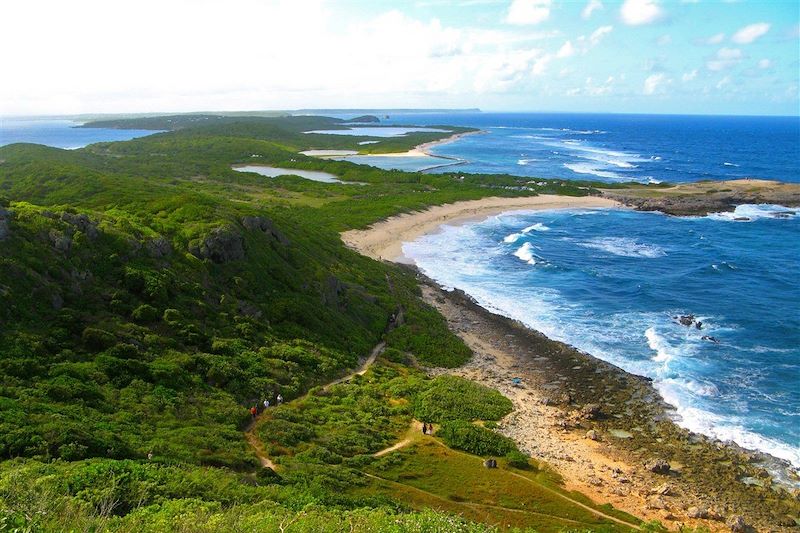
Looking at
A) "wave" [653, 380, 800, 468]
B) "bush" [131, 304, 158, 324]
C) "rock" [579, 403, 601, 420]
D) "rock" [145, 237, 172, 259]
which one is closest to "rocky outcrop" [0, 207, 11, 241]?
"rock" [145, 237, 172, 259]

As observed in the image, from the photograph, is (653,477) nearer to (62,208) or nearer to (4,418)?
(4,418)

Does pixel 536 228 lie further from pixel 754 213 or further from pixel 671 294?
pixel 754 213

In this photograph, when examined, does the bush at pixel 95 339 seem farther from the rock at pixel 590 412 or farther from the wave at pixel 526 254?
the wave at pixel 526 254

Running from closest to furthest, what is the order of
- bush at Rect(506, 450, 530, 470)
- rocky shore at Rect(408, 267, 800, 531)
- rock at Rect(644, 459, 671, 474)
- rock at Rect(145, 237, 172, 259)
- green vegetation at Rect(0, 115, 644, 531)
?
green vegetation at Rect(0, 115, 644, 531) < rocky shore at Rect(408, 267, 800, 531) < bush at Rect(506, 450, 530, 470) < rock at Rect(644, 459, 671, 474) < rock at Rect(145, 237, 172, 259)

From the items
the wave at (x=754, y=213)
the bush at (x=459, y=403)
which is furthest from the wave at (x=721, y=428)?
the wave at (x=754, y=213)

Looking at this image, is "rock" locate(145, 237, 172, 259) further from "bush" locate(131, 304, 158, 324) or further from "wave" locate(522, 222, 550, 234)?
"wave" locate(522, 222, 550, 234)

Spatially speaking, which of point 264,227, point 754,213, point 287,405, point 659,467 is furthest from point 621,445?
point 754,213
